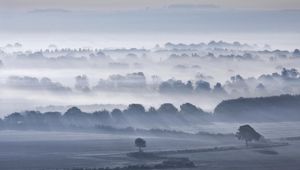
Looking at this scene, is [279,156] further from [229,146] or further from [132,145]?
[132,145]

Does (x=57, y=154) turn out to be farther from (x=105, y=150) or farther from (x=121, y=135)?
(x=121, y=135)

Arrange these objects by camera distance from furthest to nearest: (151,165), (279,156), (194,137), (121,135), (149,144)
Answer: (121,135) → (194,137) → (149,144) → (279,156) → (151,165)

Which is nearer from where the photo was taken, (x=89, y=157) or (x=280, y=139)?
(x=89, y=157)

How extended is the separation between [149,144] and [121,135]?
73.0ft

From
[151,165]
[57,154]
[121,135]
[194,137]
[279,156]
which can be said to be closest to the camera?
[151,165]

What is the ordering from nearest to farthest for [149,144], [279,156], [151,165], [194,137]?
[151,165] < [279,156] < [149,144] < [194,137]

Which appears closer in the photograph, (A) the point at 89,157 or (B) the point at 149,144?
(A) the point at 89,157

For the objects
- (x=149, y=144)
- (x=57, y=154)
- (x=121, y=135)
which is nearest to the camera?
(x=57, y=154)

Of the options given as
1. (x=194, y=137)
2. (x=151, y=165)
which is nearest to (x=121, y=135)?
(x=194, y=137)

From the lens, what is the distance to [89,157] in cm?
10556

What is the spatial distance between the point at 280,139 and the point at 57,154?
92.2ft


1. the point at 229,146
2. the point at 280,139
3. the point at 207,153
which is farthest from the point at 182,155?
the point at 280,139

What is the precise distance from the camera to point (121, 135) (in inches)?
5482

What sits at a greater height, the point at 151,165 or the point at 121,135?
the point at 121,135
